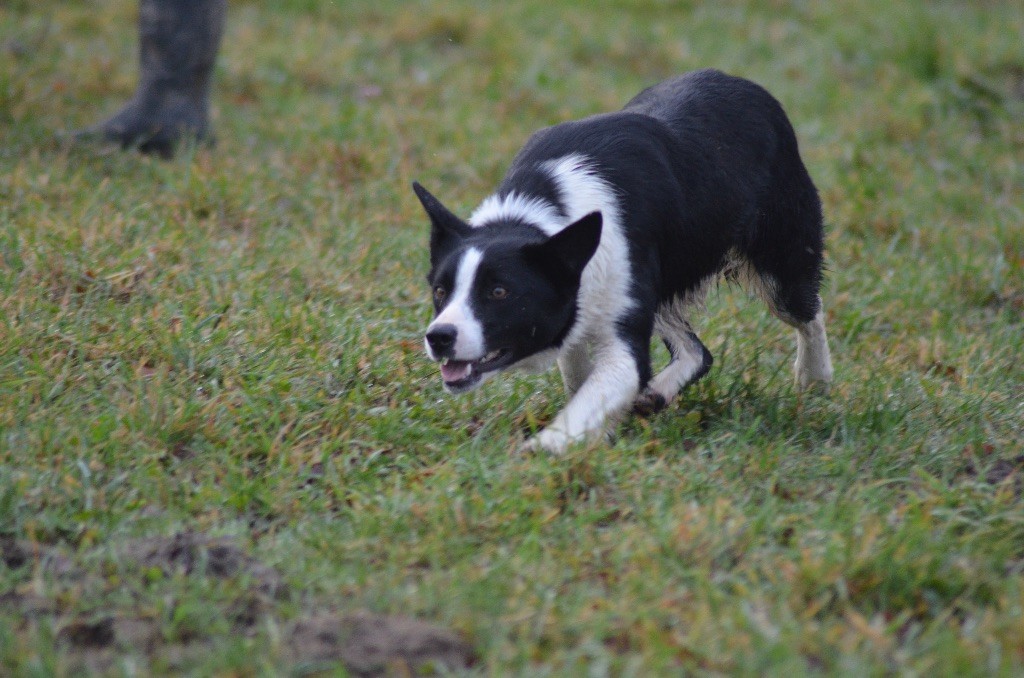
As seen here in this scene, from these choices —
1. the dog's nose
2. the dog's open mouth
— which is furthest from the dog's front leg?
the dog's nose

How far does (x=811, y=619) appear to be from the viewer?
2.92 m

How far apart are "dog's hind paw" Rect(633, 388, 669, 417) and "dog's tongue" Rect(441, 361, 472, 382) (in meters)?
0.71

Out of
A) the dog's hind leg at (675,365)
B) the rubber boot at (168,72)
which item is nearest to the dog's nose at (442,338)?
the dog's hind leg at (675,365)

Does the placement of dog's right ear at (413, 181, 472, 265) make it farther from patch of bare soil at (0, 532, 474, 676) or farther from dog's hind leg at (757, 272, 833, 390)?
dog's hind leg at (757, 272, 833, 390)

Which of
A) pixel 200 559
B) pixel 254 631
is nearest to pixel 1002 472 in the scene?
pixel 254 631

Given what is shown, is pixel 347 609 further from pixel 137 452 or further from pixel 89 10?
pixel 89 10

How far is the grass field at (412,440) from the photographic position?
2873mm

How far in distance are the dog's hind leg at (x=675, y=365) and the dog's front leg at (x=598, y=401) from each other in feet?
0.68

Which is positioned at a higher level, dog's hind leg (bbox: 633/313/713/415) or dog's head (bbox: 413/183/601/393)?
dog's head (bbox: 413/183/601/393)

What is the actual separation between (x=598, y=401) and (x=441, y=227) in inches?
31.2

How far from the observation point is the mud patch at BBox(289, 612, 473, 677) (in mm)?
2738

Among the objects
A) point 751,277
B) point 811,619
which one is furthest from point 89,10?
point 811,619

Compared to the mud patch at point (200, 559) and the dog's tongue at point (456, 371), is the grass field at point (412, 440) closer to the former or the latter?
the mud patch at point (200, 559)

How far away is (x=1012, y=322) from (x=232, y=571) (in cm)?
436
